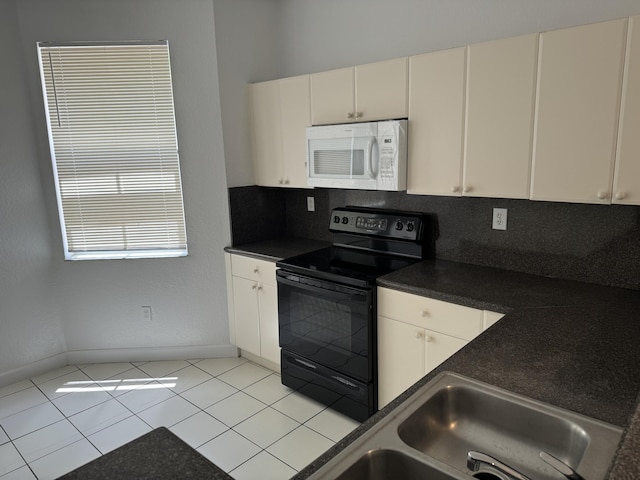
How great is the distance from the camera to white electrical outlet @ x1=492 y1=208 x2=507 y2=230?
97.3 inches

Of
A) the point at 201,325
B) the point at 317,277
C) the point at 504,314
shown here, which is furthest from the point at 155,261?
the point at 504,314

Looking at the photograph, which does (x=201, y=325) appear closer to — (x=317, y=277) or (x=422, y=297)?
(x=317, y=277)

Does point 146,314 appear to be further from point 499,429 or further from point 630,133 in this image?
point 630,133

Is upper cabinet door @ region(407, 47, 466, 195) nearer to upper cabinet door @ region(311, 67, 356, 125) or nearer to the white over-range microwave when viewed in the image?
the white over-range microwave

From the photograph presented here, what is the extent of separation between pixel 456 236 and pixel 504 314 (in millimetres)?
799

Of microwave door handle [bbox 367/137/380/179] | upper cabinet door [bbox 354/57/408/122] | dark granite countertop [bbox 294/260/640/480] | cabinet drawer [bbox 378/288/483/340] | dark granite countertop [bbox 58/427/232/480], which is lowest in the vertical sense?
cabinet drawer [bbox 378/288/483/340]

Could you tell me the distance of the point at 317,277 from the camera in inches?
103

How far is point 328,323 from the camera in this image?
2646mm

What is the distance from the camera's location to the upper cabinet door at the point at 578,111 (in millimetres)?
1832

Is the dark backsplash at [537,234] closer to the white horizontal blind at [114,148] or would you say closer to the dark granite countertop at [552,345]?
the dark granite countertop at [552,345]

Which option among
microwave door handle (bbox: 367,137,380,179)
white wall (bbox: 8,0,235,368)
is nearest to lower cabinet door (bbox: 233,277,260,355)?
white wall (bbox: 8,0,235,368)

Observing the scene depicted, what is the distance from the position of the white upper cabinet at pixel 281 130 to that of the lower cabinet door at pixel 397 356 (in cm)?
118

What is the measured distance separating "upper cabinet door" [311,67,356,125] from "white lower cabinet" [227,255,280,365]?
101 centimetres

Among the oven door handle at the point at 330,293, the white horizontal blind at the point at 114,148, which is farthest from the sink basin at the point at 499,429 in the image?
the white horizontal blind at the point at 114,148
